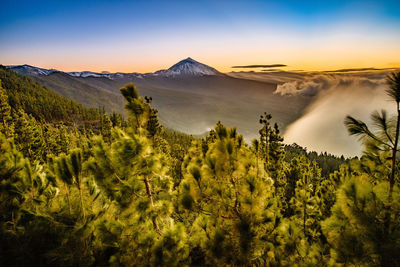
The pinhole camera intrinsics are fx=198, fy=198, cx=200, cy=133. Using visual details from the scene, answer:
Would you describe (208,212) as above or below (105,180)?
below

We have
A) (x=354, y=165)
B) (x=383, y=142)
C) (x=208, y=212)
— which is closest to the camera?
(x=383, y=142)

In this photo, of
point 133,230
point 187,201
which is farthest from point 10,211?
point 187,201

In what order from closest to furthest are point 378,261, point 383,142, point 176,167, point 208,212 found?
point 378,261 → point 383,142 → point 208,212 → point 176,167

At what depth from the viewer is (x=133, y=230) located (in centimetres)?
479

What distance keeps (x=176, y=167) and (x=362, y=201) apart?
26192 mm

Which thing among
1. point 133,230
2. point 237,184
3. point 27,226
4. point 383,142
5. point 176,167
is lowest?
point 176,167

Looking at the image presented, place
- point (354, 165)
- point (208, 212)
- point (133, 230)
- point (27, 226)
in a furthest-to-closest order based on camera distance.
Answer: point (354, 165) < point (208, 212) < point (133, 230) < point (27, 226)

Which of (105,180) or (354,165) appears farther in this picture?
(354,165)

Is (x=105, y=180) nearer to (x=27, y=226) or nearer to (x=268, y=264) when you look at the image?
(x=27, y=226)

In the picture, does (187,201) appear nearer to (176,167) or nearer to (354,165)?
(354,165)

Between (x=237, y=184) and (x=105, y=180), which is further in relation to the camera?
(x=237, y=184)

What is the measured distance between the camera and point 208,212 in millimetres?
5246

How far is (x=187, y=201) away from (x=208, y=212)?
2.51 ft

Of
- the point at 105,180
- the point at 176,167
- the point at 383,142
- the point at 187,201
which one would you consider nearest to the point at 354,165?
the point at 383,142
